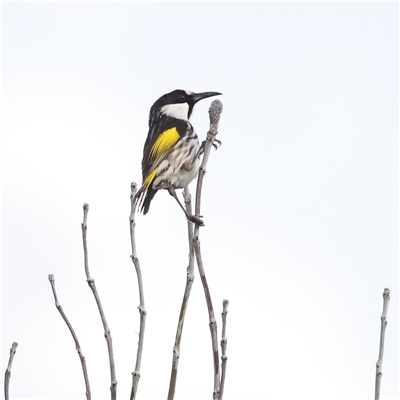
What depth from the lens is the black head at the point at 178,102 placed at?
8.00m

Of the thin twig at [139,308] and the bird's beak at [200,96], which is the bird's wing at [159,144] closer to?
the bird's beak at [200,96]

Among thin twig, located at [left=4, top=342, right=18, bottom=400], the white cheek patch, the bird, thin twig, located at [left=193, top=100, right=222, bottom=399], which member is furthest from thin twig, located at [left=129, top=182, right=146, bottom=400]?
the white cheek patch

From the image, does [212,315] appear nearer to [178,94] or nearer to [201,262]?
[201,262]

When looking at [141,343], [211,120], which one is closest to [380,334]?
[141,343]

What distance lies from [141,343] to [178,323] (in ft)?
0.91

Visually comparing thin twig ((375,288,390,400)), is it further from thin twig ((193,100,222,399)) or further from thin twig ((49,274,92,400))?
thin twig ((49,274,92,400))

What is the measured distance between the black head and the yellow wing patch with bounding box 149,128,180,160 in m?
0.84

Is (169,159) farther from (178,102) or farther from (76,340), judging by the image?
(76,340)

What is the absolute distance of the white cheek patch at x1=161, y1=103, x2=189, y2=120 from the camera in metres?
7.86

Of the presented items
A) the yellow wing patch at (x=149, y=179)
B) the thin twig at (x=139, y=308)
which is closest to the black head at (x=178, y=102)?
the yellow wing patch at (x=149, y=179)

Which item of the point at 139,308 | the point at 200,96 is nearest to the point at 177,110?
the point at 200,96

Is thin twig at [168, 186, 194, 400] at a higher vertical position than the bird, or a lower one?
lower

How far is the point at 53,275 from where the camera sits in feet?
13.1

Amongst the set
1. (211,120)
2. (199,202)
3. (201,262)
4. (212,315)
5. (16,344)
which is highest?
(211,120)
